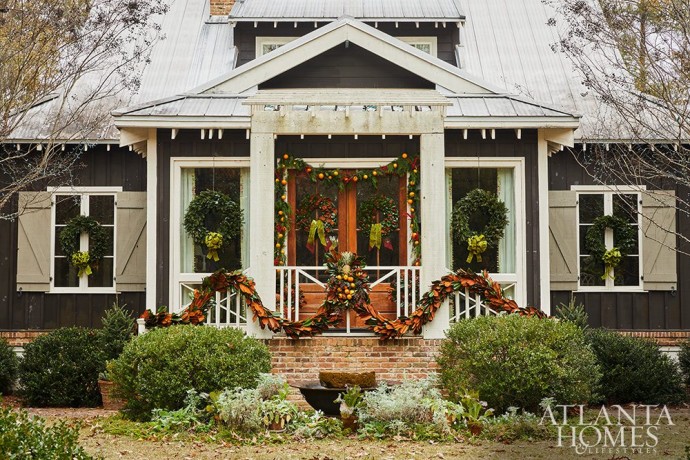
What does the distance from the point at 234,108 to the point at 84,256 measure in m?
3.50

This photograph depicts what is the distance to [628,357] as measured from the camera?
13125mm

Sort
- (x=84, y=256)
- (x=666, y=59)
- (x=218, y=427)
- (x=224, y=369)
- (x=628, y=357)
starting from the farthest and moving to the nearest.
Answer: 1. (x=84, y=256)
2. (x=628, y=357)
3. (x=666, y=59)
4. (x=224, y=369)
5. (x=218, y=427)

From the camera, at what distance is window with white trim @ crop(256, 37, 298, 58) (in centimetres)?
1748

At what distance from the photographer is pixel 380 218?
14625 millimetres

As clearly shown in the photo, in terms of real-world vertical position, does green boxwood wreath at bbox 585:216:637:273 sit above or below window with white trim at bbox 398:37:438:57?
below

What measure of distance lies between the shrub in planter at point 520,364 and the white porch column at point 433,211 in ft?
4.80

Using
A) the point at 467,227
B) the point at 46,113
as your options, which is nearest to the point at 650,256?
Result: the point at 467,227

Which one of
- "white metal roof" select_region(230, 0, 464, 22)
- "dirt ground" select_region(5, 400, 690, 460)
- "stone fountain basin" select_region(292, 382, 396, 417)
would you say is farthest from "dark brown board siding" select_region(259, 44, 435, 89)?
"dirt ground" select_region(5, 400, 690, 460)

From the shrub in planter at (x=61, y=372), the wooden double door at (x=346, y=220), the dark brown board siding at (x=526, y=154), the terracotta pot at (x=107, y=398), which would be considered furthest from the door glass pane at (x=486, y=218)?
the shrub in planter at (x=61, y=372)

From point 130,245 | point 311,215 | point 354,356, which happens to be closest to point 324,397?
point 354,356

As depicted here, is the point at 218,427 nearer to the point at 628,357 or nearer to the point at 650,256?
the point at 628,357

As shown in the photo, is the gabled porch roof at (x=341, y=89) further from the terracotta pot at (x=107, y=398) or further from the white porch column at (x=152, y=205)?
the terracotta pot at (x=107, y=398)

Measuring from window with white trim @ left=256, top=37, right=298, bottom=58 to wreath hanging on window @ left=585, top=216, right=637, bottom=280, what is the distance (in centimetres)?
637

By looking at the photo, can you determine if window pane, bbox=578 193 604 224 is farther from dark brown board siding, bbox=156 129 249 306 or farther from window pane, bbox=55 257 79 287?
window pane, bbox=55 257 79 287
